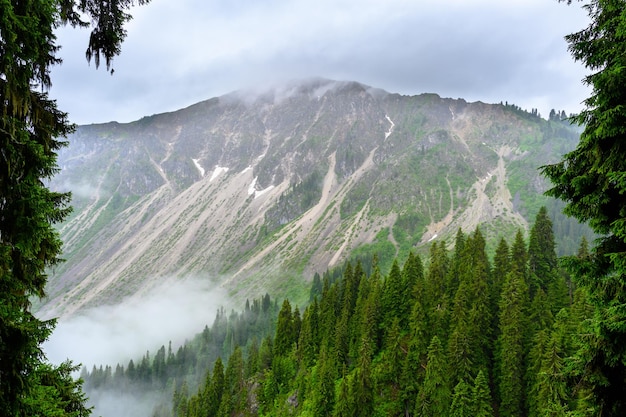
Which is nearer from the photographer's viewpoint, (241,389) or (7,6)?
(7,6)

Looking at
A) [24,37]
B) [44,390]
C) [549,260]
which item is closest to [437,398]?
[549,260]

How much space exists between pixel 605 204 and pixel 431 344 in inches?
1577

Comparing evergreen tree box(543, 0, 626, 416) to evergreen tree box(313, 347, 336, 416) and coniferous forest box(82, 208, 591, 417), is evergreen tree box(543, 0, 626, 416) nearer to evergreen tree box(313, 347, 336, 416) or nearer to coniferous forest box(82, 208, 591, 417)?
coniferous forest box(82, 208, 591, 417)

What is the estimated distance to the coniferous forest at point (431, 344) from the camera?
44.9 metres

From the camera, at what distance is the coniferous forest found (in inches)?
1769

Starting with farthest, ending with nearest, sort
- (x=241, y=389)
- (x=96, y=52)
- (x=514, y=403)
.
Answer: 1. (x=241, y=389)
2. (x=514, y=403)
3. (x=96, y=52)

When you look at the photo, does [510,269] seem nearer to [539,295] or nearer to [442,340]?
[539,295]

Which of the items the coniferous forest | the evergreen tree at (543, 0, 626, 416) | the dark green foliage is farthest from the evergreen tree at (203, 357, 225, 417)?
the evergreen tree at (543, 0, 626, 416)

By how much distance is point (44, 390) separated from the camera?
25.9ft

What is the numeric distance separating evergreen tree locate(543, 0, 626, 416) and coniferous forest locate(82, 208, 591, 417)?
2608 centimetres

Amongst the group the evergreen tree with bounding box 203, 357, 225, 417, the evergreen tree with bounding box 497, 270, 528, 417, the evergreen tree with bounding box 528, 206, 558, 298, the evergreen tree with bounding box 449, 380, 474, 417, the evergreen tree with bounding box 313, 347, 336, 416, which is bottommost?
the evergreen tree with bounding box 203, 357, 225, 417

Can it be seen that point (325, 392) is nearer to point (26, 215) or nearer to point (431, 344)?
point (431, 344)

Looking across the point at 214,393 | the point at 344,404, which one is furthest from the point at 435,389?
the point at 214,393

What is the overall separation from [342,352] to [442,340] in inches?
657
